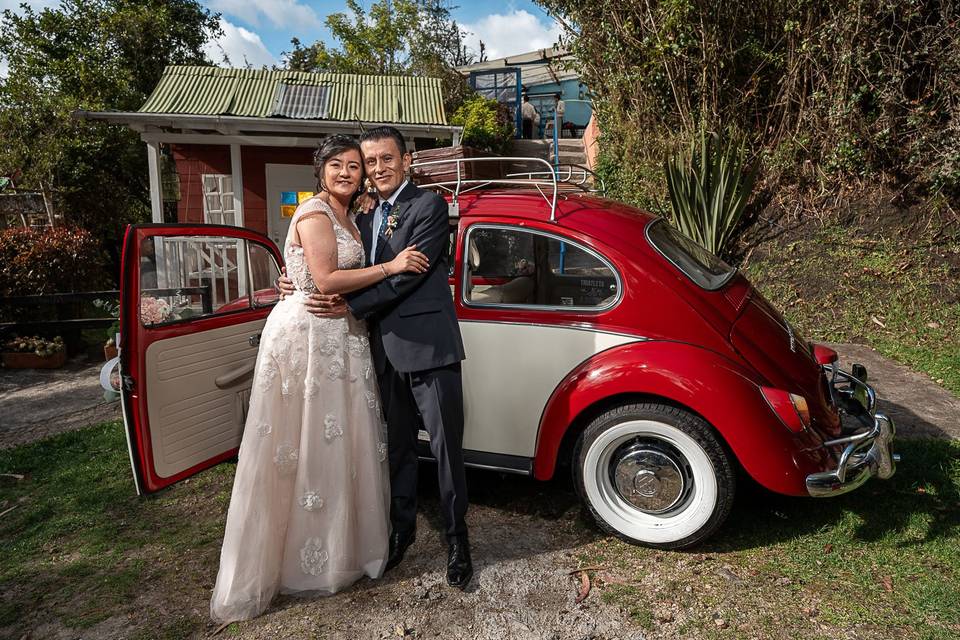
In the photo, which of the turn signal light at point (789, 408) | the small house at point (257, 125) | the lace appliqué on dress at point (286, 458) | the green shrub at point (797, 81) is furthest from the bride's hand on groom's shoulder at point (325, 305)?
the small house at point (257, 125)

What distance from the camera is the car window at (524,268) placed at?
3.25 m

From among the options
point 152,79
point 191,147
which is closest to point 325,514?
point 191,147

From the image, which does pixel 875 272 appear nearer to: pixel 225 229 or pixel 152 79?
pixel 225 229

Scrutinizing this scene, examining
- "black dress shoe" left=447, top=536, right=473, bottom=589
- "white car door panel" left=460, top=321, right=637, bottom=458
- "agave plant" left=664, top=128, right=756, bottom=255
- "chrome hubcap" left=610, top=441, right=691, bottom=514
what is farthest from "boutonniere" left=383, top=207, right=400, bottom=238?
"agave plant" left=664, top=128, right=756, bottom=255

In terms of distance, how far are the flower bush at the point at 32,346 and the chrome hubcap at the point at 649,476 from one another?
7278mm

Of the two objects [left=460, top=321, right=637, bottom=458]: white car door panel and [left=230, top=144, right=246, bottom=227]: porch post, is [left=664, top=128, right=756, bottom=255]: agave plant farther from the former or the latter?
[left=230, top=144, right=246, bottom=227]: porch post

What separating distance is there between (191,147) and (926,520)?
11.6m

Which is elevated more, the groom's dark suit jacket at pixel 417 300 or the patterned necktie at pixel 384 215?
the patterned necktie at pixel 384 215

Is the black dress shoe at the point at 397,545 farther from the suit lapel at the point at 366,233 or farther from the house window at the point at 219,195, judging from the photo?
the house window at the point at 219,195

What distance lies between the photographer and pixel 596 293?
124 inches

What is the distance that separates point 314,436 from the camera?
9.10 feet

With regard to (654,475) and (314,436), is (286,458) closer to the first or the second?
(314,436)

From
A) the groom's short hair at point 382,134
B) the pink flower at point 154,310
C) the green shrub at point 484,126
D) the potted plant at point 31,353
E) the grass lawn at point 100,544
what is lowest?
the grass lawn at point 100,544

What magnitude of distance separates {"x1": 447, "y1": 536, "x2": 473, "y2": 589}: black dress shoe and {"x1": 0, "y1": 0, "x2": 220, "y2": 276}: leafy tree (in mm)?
13855
